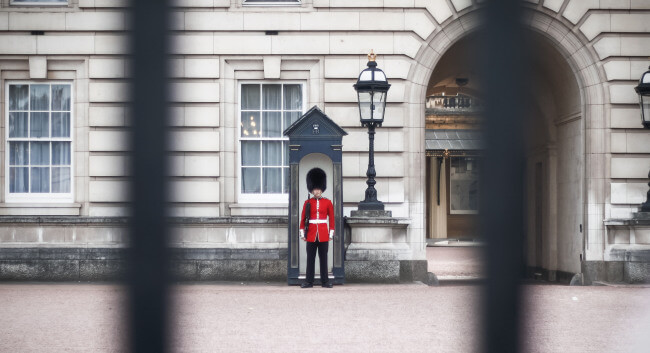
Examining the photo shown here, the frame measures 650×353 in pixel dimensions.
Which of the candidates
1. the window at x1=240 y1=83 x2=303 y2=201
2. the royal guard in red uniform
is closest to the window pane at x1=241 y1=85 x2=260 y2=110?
the window at x1=240 y1=83 x2=303 y2=201

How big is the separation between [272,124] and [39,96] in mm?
3942

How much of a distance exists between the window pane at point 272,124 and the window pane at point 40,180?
12.2 feet

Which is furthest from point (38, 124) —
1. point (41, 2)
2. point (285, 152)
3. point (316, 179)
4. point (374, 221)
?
point (374, 221)

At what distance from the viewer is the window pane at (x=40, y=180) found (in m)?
16.5

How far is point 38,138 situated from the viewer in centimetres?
1661

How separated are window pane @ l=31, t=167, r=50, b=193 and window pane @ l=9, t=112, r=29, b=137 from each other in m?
0.66

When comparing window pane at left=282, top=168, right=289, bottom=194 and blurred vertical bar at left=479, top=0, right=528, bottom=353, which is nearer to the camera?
blurred vertical bar at left=479, top=0, right=528, bottom=353

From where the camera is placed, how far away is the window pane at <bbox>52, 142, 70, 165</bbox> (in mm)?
16578

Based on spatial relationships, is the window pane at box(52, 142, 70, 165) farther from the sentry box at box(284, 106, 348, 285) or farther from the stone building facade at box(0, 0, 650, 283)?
the sentry box at box(284, 106, 348, 285)

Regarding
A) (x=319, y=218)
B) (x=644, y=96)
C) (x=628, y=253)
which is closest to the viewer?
(x=319, y=218)

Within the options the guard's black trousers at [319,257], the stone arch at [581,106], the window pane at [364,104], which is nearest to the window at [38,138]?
the guard's black trousers at [319,257]

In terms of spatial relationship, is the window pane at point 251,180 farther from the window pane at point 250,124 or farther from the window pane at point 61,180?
the window pane at point 61,180

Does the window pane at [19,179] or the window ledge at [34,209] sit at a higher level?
the window pane at [19,179]

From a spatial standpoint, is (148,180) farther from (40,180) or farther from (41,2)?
(40,180)
